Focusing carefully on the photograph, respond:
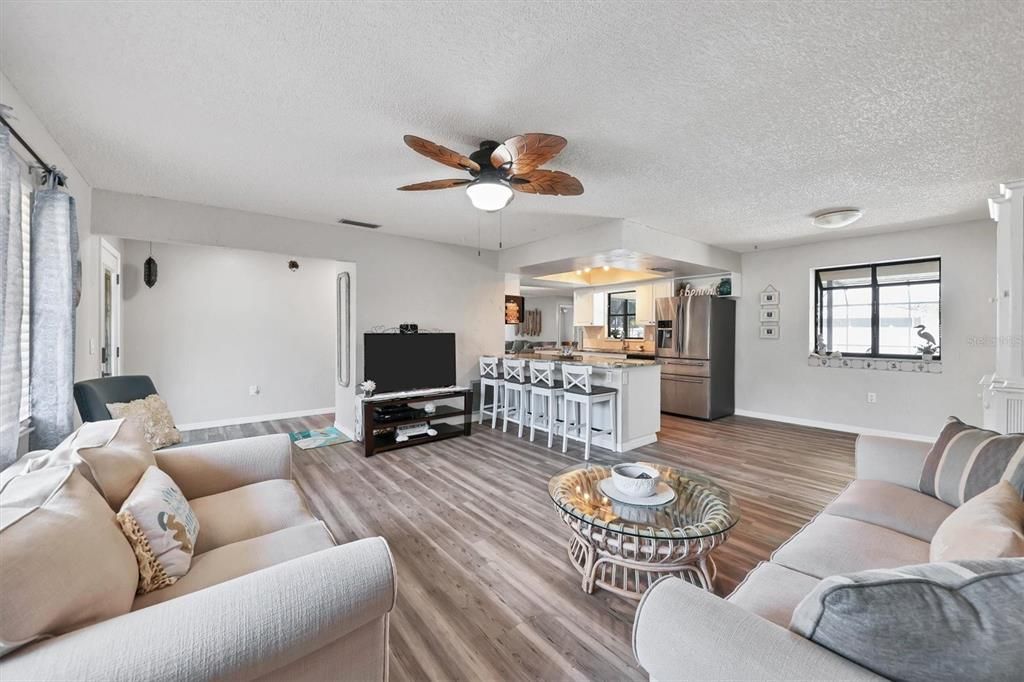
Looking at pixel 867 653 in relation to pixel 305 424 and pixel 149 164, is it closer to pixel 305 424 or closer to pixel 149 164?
pixel 149 164

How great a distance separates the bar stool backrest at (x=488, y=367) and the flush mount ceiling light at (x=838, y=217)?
3878mm

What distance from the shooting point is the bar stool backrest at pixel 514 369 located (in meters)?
5.01

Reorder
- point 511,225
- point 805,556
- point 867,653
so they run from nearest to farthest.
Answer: point 867,653 < point 805,556 < point 511,225

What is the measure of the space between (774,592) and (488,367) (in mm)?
4517

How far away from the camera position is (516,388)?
517 centimetres

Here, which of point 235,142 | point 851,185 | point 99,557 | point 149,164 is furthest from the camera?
point 851,185

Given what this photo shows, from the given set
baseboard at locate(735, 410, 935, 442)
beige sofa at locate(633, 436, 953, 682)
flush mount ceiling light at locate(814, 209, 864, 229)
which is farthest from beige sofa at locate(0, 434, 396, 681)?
baseboard at locate(735, 410, 935, 442)

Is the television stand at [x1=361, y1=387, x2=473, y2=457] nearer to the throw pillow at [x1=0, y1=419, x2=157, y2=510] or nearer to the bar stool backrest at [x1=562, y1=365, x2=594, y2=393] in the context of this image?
the bar stool backrest at [x1=562, y1=365, x2=594, y2=393]

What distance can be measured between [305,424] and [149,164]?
361 centimetres

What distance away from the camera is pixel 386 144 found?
A: 8.60 feet

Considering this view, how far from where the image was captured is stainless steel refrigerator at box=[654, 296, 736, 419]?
19.4 ft

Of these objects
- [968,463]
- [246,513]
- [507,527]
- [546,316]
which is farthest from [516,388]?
[546,316]

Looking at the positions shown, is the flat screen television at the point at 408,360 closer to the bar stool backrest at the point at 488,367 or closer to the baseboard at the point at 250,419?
the bar stool backrest at the point at 488,367

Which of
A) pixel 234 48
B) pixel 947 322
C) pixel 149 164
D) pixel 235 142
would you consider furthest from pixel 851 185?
pixel 149 164
